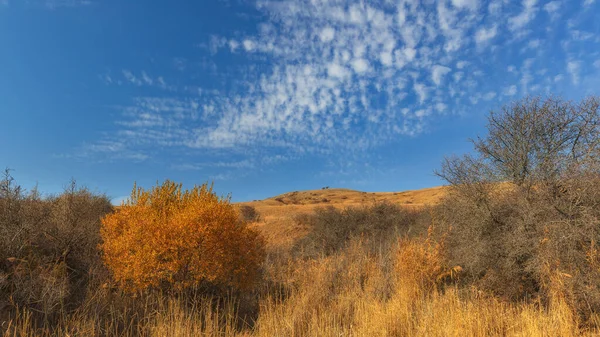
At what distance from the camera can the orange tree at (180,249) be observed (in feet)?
20.7

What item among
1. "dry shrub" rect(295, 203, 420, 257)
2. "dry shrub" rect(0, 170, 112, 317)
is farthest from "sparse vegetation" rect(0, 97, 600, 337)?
"dry shrub" rect(295, 203, 420, 257)

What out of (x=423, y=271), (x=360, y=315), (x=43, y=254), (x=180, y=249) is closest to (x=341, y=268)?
(x=423, y=271)

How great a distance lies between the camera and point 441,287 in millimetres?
8180

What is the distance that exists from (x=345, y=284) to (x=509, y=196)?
4.55 m

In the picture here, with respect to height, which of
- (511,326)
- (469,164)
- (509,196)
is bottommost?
(511,326)

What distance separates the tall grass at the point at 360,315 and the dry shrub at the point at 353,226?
4.93 meters

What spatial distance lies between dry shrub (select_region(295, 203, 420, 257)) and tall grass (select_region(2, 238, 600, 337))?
4927mm

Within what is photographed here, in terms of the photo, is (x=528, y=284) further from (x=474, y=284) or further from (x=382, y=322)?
(x=382, y=322)

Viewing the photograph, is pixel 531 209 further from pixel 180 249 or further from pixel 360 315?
pixel 180 249

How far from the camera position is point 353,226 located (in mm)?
15484

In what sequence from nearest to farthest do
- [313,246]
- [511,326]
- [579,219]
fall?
1. [511,326]
2. [579,219]
3. [313,246]

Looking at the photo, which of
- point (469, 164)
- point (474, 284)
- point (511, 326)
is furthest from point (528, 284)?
point (469, 164)

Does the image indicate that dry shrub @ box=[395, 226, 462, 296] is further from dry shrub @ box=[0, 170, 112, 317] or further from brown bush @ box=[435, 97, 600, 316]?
dry shrub @ box=[0, 170, 112, 317]

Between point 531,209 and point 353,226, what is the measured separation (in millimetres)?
9122
